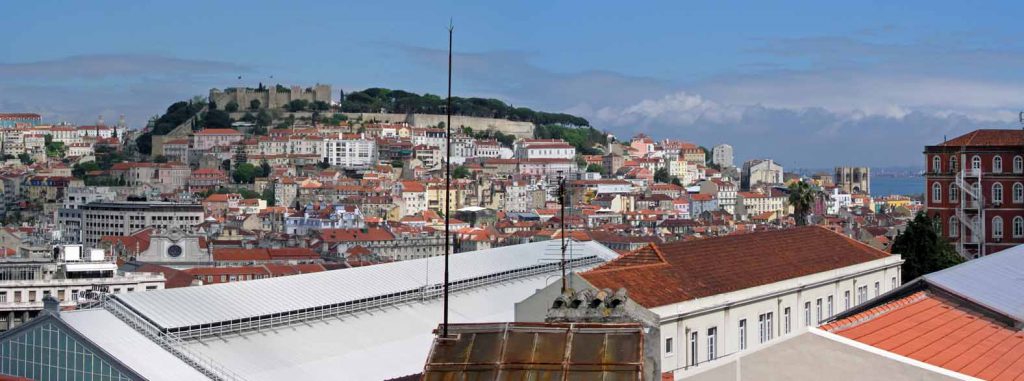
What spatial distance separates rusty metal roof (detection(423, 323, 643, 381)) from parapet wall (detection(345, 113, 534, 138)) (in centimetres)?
15217

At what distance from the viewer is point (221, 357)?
87.8ft

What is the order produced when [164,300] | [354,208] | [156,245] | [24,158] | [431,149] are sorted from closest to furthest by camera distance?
[164,300] → [156,245] → [354,208] → [431,149] → [24,158]

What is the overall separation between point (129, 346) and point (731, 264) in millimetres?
10571

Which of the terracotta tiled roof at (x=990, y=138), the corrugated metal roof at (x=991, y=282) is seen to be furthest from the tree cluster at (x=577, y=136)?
the corrugated metal roof at (x=991, y=282)

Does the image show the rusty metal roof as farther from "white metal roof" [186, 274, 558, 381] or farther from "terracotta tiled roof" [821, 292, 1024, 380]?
"white metal roof" [186, 274, 558, 381]

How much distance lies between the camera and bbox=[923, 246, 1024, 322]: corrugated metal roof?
50.1ft

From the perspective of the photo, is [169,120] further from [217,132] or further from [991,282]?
[991,282]

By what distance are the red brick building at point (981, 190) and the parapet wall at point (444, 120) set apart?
121933 mm

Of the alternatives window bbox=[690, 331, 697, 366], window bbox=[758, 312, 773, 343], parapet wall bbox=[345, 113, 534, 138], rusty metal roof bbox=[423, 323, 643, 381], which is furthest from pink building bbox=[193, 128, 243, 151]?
rusty metal roof bbox=[423, 323, 643, 381]

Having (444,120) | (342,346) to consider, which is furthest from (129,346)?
(444,120)

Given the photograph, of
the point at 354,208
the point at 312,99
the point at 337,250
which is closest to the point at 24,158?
the point at 312,99

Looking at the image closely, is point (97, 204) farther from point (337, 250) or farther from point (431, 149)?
point (431, 149)

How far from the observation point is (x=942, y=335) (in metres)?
13.5

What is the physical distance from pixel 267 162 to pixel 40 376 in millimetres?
109985
